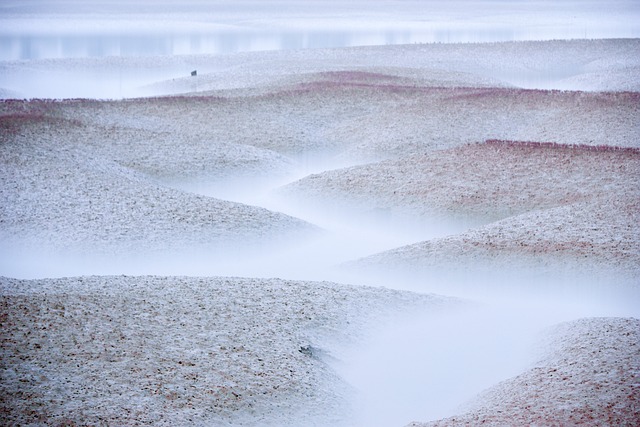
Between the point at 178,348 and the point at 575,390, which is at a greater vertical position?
the point at 178,348

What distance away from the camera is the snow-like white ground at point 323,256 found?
10555 millimetres

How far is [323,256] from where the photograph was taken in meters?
17.9

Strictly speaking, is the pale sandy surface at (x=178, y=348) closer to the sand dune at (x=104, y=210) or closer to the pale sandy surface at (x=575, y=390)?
the pale sandy surface at (x=575, y=390)

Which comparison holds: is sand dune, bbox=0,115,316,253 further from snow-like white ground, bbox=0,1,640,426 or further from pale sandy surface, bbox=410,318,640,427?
pale sandy surface, bbox=410,318,640,427

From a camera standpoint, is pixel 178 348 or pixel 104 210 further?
pixel 104 210

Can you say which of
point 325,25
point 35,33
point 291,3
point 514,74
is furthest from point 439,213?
point 291,3

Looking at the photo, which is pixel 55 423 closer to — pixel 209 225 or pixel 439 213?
pixel 209 225

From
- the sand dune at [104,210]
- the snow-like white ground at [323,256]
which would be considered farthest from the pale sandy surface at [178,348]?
the sand dune at [104,210]

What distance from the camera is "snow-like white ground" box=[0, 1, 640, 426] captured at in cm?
1055

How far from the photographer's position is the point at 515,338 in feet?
44.7

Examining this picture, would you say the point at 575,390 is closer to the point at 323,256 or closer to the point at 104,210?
the point at 323,256

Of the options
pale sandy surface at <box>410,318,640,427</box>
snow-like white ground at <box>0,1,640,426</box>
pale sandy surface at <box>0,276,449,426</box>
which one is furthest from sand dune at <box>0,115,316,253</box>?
pale sandy surface at <box>410,318,640,427</box>

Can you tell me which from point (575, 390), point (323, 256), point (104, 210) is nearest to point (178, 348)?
point (575, 390)

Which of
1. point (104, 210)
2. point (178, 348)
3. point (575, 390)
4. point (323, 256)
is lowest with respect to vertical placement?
point (575, 390)
